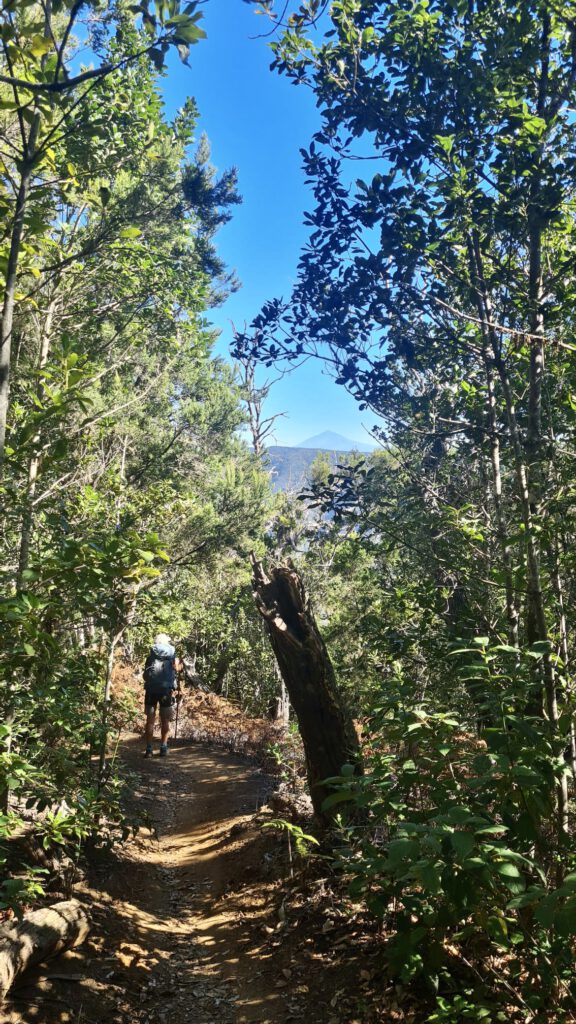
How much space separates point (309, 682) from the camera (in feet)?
19.0

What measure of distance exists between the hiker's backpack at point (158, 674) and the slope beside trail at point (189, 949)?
89.1 inches

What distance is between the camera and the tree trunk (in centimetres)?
332

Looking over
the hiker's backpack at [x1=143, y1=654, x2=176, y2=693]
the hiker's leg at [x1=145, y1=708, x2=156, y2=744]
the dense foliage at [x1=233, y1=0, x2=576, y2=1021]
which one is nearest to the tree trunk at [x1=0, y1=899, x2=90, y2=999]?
the dense foliage at [x1=233, y1=0, x2=576, y2=1021]

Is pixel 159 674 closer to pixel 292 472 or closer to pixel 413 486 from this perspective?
pixel 413 486

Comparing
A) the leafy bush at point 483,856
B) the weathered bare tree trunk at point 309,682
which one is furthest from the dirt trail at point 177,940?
the leafy bush at point 483,856

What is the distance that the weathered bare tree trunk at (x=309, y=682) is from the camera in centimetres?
555

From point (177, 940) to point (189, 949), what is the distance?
0.57 feet

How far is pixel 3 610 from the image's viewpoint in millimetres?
2344

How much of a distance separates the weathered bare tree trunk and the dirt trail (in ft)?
3.41

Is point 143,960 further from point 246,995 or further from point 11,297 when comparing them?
point 11,297

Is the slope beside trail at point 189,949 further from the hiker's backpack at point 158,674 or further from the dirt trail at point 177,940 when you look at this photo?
the hiker's backpack at point 158,674

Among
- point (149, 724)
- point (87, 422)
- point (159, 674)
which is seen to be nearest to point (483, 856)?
point (87, 422)

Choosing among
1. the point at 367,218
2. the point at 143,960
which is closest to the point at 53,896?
the point at 143,960

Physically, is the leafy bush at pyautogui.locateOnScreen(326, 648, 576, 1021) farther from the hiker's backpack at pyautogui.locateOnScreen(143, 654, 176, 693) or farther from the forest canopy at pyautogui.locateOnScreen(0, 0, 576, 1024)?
the hiker's backpack at pyautogui.locateOnScreen(143, 654, 176, 693)
